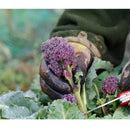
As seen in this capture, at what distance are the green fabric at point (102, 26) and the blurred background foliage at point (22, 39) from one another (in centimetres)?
251

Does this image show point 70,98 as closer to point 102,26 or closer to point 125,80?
point 125,80

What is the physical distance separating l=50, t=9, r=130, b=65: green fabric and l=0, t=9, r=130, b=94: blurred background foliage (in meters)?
2.51

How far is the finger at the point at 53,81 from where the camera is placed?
1150mm

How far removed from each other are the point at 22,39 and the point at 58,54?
4296 millimetres

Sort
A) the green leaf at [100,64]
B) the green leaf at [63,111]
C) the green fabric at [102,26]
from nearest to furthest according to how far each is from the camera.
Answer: the green leaf at [63,111]
the green leaf at [100,64]
the green fabric at [102,26]

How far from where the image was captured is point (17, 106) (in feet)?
3.43

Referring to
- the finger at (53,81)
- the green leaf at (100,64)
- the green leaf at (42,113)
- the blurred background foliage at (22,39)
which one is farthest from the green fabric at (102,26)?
the blurred background foliage at (22,39)

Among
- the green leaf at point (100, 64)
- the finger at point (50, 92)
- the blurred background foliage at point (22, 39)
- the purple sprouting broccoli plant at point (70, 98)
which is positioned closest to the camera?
the purple sprouting broccoli plant at point (70, 98)

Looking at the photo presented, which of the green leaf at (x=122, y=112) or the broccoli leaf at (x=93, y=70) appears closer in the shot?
the green leaf at (x=122, y=112)

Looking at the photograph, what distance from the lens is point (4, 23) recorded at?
536 cm

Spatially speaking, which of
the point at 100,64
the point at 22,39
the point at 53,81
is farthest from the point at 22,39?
the point at 53,81

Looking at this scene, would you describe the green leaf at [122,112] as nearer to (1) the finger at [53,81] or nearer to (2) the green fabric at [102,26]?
(1) the finger at [53,81]

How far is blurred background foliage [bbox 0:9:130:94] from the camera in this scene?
4535 mm
